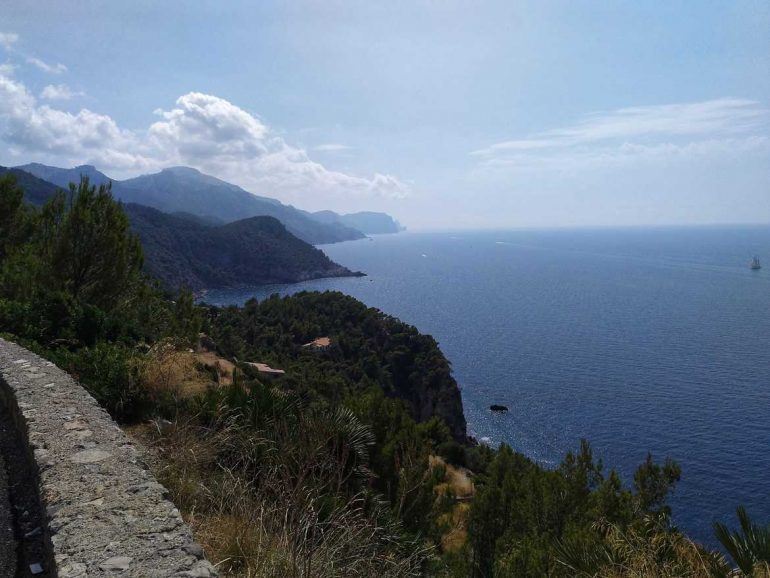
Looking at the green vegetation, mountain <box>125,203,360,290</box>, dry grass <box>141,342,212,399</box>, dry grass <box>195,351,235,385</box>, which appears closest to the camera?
the green vegetation

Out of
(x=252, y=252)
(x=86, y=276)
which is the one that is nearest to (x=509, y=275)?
(x=252, y=252)

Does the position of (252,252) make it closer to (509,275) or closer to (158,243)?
(158,243)

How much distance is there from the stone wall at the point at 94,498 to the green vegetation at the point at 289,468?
1.33ft

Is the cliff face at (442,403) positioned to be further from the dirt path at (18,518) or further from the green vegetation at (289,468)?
the dirt path at (18,518)

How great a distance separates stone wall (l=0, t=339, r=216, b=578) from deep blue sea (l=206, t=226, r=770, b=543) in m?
30.3

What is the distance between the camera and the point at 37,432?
4.16m

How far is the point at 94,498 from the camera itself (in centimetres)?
325

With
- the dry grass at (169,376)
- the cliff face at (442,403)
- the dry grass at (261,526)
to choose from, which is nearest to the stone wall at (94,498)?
the dry grass at (261,526)

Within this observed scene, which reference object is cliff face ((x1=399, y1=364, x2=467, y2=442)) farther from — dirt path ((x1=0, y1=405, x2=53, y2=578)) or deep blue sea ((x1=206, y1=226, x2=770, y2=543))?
dirt path ((x1=0, y1=405, x2=53, y2=578))

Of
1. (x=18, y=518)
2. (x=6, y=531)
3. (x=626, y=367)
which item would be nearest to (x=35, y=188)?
(x=626, y=367)

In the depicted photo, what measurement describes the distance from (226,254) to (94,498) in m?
145

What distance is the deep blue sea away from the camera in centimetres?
3259

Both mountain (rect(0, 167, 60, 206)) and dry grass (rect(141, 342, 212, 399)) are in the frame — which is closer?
dry grass (rect(141, 342, 212, 399))

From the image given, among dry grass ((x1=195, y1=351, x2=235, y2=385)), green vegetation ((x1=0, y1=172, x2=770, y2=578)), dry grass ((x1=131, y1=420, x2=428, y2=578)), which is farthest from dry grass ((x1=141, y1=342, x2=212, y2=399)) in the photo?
dry grass ((x1=195, y1=351, x2=235, y2=385))
